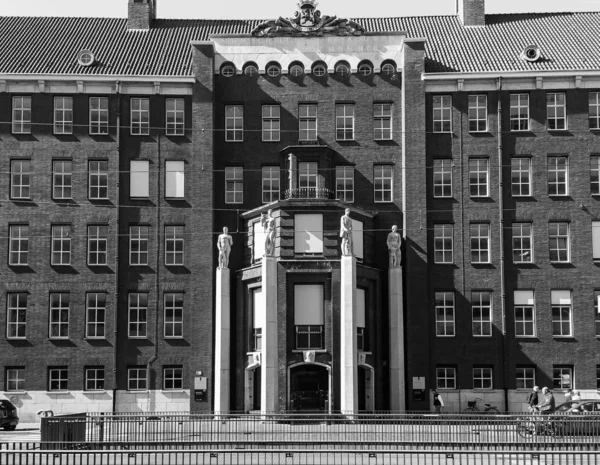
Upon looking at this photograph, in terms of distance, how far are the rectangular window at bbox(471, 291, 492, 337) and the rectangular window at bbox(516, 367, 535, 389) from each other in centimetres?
259

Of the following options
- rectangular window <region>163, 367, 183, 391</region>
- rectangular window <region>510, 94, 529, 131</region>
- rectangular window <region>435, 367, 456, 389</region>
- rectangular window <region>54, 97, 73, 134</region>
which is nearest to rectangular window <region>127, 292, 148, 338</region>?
rectangular window <region>163, 367, 183, 391</region>

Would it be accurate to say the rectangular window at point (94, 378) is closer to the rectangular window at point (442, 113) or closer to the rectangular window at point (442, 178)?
the rectangular window at point (442, 178)

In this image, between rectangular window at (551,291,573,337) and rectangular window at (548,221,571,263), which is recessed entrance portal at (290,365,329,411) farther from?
rectangular window at (548,221,571,263)

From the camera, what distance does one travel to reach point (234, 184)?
59656 mm

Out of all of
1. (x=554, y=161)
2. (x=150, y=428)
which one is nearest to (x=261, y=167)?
(x=554, y=161)

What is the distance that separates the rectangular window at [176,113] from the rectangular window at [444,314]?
16.9 meters

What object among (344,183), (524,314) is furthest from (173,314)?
(524,314)

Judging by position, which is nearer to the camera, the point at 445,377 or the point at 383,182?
the point at 445,377

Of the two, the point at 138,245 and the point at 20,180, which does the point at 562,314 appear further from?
the point at 20,180

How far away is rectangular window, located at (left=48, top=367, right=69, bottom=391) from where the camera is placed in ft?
187

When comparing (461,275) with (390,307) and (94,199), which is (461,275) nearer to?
(390,307)

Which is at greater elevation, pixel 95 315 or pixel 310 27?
pixel 310 27

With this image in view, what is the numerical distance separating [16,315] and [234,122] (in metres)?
15.8

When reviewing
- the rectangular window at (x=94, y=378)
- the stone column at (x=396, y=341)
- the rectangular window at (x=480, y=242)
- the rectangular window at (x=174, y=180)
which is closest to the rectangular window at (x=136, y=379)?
the rectangular window at (x=94, y=378)
